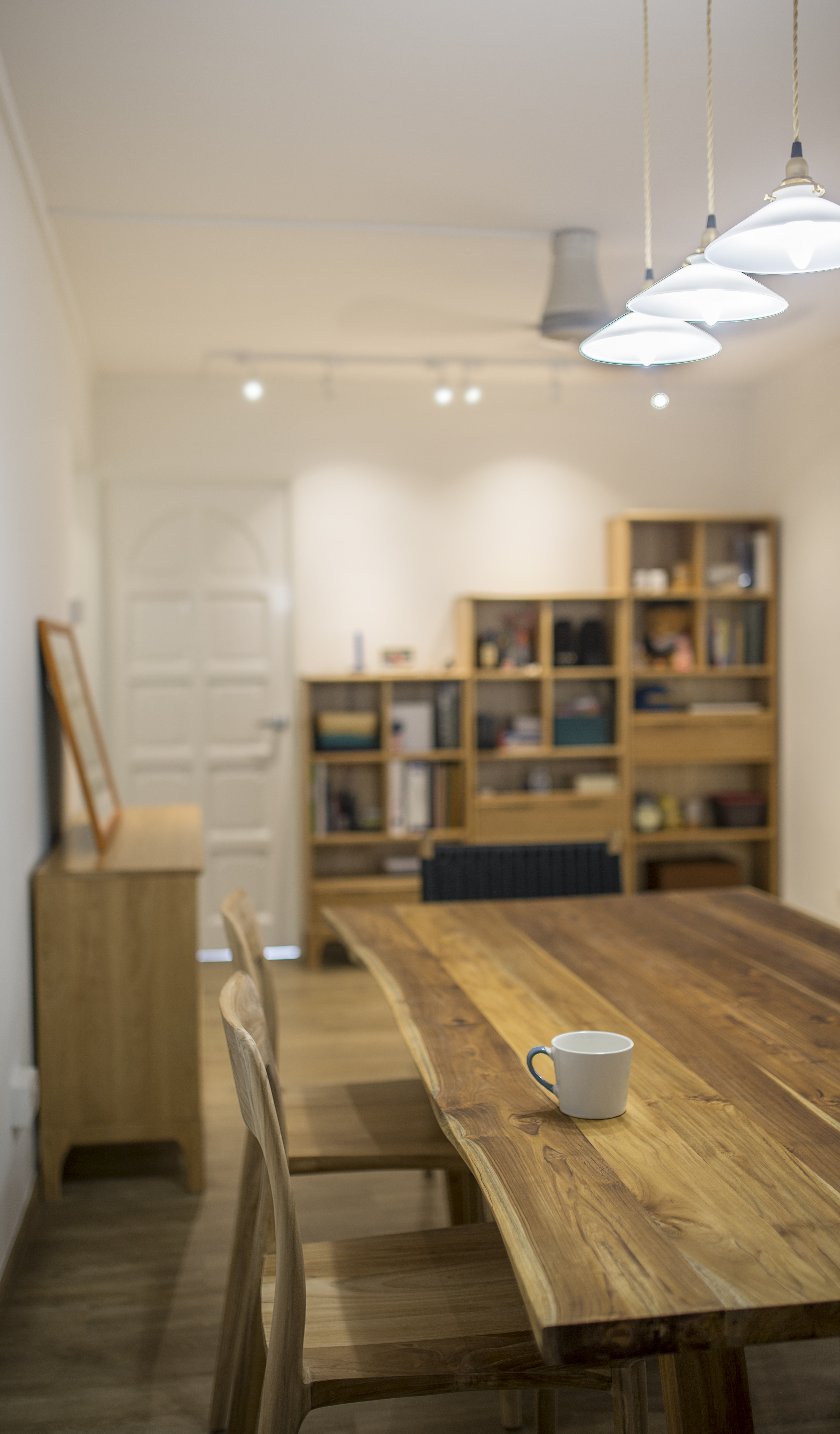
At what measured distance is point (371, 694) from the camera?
5742 mm

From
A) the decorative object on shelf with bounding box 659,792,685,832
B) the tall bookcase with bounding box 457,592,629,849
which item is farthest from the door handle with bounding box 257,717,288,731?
the decorative object on shelf with bounding box 659,792,685,832

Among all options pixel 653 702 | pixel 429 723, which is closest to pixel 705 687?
pixel 653 702

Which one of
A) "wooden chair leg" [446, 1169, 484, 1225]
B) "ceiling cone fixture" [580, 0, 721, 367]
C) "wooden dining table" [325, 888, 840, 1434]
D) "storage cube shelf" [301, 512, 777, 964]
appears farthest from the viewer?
"storage cube shelf" [301, 512, 777, 964]

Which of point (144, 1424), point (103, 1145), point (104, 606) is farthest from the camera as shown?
point (104, 606)

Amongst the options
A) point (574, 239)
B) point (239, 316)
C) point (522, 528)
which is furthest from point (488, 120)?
point (522, 528)

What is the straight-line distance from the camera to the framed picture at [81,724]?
333cm

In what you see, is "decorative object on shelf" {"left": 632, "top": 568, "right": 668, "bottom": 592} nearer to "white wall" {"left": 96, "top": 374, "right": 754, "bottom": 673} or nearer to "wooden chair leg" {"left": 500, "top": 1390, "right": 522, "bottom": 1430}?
"white wall" {"left": 96, "top": 374, "right": 754, "bottom": 673}

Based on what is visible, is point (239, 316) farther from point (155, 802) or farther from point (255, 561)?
point (155, 802)

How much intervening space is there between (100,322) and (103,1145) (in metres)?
3.19

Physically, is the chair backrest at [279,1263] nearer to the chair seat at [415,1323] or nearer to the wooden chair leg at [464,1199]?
the chair seat at [415,1323]

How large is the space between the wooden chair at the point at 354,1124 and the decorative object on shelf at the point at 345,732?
10.1 feet

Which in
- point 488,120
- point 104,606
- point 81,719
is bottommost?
point 81,719

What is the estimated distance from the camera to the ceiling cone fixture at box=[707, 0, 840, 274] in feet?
5.02

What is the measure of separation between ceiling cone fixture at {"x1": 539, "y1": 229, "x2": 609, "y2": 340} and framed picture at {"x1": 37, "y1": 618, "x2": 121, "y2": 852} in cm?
190
